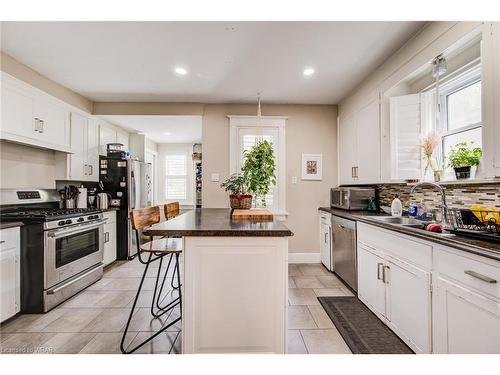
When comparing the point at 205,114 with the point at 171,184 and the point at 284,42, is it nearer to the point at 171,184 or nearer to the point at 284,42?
the point at 284,42

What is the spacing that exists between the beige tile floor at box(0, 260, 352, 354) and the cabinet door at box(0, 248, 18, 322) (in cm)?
12

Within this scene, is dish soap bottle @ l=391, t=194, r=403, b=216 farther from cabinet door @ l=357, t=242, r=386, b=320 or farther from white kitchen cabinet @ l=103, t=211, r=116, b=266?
white kitchen cabinet @ l=103, t=211, r=116, b=266

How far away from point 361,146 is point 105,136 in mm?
4074

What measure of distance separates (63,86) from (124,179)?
1.52 meters

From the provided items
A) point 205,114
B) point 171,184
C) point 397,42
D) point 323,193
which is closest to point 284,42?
point 397,42

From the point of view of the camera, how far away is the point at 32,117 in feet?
8.73

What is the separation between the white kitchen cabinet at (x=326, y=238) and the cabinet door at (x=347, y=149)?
0.65 m

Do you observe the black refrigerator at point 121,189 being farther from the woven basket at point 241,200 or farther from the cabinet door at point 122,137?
the woven basket at point 241,200

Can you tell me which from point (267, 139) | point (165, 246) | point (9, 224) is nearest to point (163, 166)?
point (267, 139)

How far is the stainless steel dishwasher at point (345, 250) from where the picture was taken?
106 inches

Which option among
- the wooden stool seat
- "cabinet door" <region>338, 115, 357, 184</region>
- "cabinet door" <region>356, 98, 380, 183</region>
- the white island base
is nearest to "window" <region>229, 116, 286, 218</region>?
"cabinet door" <region>338, 115, 357, 184</region>

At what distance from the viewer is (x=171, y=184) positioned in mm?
6258

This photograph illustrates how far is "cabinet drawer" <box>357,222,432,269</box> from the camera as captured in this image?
1579mm

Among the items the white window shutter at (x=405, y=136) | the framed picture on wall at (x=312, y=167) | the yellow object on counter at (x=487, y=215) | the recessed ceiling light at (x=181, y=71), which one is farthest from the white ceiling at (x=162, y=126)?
the yellow object on counter at (x=487, y=215)
